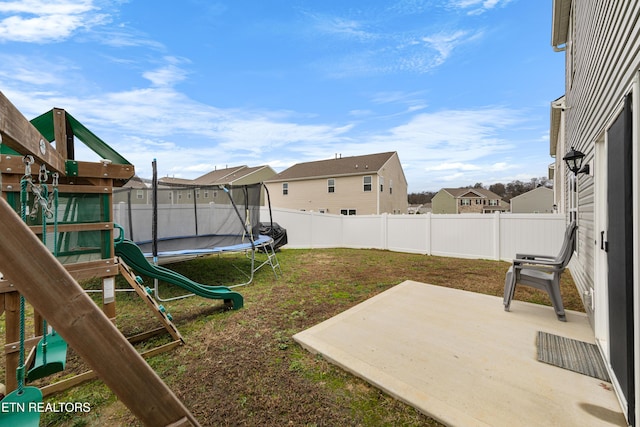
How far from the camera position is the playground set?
32.3 inches

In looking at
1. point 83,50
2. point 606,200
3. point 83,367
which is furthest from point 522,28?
point 83,367

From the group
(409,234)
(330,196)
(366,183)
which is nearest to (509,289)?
(409,234)

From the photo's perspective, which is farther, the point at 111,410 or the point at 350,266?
the point at 350,266

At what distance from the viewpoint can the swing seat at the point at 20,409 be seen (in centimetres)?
112

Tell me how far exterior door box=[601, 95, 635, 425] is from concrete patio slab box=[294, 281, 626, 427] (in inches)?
11.1

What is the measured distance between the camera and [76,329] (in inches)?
33.9

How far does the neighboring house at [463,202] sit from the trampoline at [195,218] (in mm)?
35454

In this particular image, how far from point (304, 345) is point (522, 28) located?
8699 millimetres

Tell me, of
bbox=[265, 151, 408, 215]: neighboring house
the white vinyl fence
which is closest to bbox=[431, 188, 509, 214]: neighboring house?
bbox=[265, 151, 408, 215]: neighboring house

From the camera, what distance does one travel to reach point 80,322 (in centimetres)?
87

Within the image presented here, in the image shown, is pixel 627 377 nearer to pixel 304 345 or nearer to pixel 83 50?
pixel 304 345

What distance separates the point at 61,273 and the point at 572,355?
3.81 m

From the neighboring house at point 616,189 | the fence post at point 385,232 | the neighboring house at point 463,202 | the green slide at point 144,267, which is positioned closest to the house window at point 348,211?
the fence post at point 385,232

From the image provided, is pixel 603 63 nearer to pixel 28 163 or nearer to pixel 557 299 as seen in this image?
pixel 557 299
